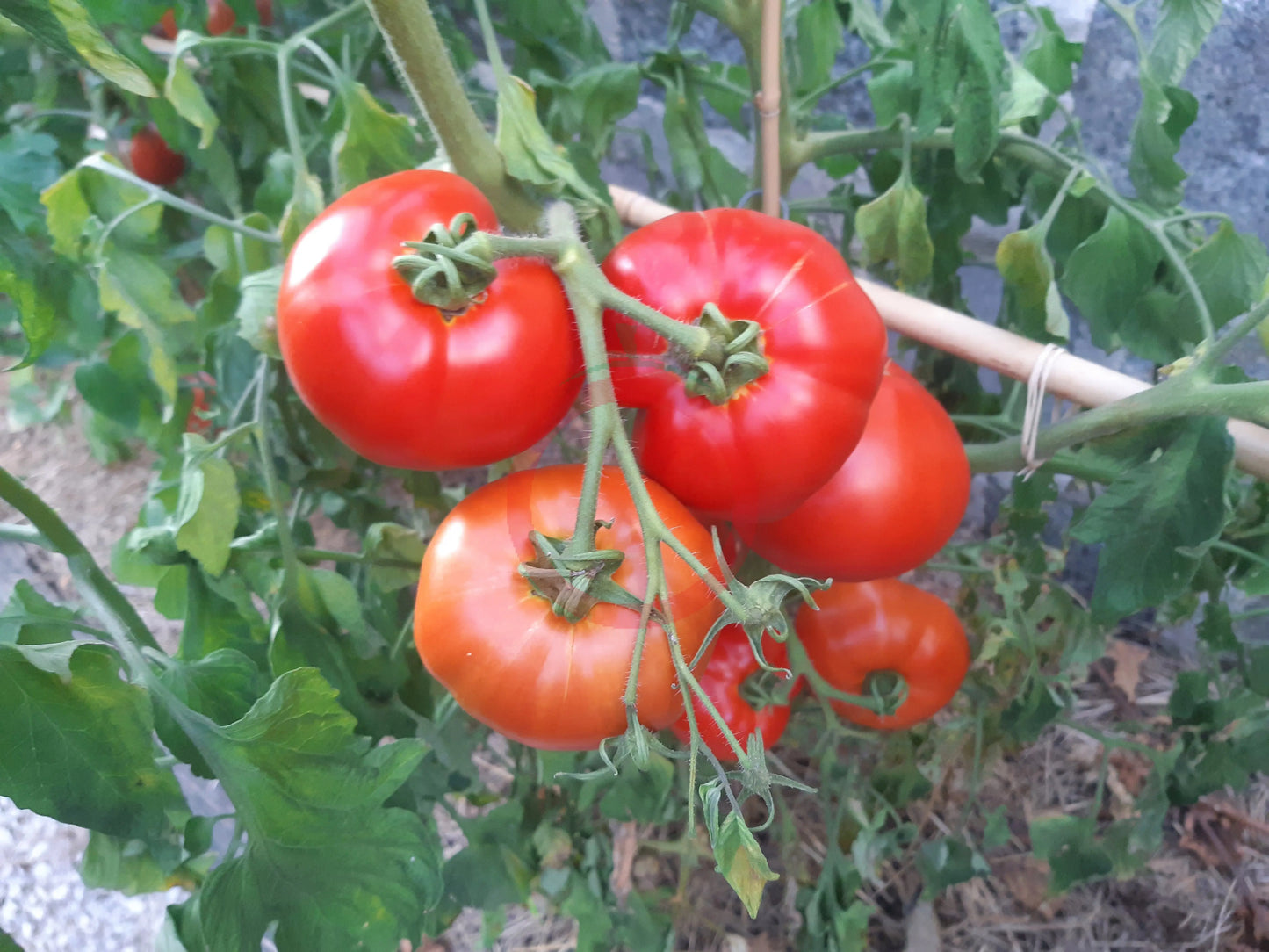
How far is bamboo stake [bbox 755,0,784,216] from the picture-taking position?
2.05ft

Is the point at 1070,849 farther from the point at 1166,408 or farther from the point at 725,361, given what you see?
the point at 725,361

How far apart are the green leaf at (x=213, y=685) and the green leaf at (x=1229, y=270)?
0.75 meters

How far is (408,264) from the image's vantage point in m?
0.41

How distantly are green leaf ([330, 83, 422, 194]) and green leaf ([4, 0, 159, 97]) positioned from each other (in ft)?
1.22

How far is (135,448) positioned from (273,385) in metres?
1.29

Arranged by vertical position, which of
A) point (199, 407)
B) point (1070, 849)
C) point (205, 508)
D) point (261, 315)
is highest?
point (261, 315)

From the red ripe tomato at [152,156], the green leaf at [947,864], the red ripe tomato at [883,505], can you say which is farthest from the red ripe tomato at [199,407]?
the green leaf at [947,864]

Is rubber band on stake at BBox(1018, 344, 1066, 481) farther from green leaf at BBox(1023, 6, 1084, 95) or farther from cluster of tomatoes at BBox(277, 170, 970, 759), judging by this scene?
green leaf at BBox(1023, 6, 1084, 95)

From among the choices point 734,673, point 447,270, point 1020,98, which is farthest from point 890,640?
point 447,270

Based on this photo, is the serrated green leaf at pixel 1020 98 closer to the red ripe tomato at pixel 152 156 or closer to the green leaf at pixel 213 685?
the green leaf at pixel 213 685

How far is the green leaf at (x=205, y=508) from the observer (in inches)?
23.6

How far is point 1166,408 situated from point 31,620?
2.25 ft

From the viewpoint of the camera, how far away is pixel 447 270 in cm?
40

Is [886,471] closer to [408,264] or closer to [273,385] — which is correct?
[408,264]
